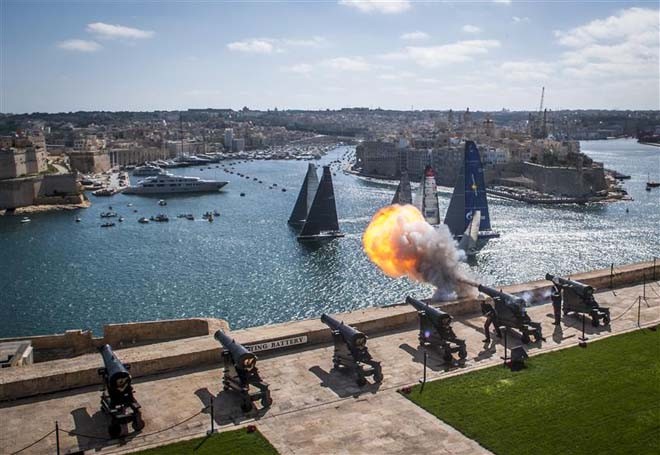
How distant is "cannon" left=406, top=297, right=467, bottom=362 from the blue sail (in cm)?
3607

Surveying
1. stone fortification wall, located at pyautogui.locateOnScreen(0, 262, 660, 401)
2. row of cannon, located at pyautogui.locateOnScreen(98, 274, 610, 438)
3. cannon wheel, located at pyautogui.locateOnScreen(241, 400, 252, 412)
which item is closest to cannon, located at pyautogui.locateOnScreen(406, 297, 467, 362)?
row of cannon, located at pyautogui.locateOnScreen(98, 274, 610, 438)

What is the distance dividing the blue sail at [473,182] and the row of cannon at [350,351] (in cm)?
3191

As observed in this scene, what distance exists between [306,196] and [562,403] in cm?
5220

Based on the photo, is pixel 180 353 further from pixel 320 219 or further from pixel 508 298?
pixel 320 219

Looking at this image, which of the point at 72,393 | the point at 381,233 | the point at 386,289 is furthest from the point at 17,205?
the point at 72,393

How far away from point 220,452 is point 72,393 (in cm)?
475

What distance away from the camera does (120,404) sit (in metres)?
13.6

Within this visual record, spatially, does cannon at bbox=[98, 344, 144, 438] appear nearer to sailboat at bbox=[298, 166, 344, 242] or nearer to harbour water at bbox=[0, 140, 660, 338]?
harbour water at bbox=[0, 140, 660, 338]

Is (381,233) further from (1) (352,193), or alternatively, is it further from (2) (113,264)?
(1) (352,193)

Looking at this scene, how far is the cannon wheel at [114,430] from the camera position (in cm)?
1333

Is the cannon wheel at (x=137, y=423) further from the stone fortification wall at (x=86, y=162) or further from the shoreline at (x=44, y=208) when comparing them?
the stone fortification wall at (x=86, y=162)

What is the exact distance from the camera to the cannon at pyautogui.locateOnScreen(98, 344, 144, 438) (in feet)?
43.8

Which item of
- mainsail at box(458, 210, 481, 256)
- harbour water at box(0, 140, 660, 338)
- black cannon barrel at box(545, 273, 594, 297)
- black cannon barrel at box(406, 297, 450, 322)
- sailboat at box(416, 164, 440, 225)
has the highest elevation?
black cannon barrel at box(406, 297, 450, 322)

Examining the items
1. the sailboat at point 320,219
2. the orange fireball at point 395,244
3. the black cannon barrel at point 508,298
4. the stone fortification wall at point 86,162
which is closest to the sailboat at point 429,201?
the sailboat at point 320,219
